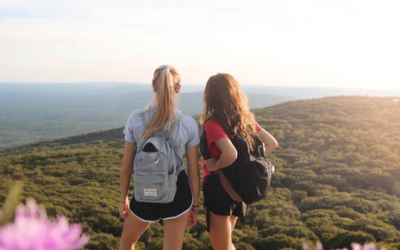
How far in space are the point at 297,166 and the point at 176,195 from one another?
13.0 meters

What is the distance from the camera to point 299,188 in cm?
1203

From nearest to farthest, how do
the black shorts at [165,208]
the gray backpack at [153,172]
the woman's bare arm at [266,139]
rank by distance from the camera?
the gray backpack at [153,172] < the black shorts at [165,208] < the woman's bare arm at [266,139]

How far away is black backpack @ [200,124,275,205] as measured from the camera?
2863mm

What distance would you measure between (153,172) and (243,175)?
2.66 feet

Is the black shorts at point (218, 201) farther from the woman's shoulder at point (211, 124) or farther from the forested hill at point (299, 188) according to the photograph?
the forested hill at point (299, 188)

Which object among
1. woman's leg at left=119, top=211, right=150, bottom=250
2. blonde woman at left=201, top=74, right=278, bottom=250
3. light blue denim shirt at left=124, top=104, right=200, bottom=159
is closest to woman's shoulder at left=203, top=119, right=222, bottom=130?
blonde woman at left=201, top=74, right=278, bottom=250

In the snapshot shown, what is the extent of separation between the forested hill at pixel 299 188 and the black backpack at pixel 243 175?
4.55 metres

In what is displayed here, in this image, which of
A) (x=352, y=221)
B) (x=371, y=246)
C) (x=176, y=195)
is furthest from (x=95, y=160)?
(x=371, y=246)

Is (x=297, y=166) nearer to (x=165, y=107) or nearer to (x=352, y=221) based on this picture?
(x=352, y=221)

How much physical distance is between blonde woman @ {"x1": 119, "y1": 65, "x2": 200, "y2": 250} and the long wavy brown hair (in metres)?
0.25

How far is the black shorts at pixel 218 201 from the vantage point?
9.46ft

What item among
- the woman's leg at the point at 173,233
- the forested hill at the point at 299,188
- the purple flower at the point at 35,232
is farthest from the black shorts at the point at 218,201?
the forested hill at the point at 299,188

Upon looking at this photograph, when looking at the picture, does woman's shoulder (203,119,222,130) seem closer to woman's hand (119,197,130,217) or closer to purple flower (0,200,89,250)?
woman's hand (119,197,130,217)

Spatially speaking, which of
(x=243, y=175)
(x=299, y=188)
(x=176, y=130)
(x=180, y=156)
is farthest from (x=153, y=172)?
(x=299, y=188)
